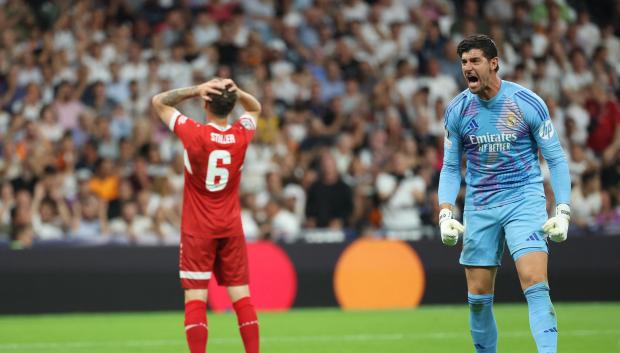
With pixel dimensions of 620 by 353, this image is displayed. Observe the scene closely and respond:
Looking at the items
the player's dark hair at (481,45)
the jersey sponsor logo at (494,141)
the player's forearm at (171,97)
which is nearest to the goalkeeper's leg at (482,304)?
the jersey sponsor logo at (494,141)

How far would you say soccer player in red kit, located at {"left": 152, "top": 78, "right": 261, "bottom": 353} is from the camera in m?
7.45

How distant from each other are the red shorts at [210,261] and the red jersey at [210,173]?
0.06 metres

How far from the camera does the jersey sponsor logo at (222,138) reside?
7535mm

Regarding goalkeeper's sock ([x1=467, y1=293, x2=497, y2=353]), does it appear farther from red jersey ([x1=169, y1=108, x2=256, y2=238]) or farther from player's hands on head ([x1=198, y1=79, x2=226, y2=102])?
player's hands on head ([x1=198, y1=79, x2=226, y2=102])

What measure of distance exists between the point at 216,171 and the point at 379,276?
6617mm

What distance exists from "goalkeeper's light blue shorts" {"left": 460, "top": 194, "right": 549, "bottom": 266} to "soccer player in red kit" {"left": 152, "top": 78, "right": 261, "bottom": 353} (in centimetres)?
171

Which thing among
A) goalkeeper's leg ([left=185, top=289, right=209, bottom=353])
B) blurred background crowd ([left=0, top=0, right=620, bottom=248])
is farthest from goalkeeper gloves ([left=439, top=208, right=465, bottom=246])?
blurred background crowd ([left=0, top=0, right=620, bottom=248])

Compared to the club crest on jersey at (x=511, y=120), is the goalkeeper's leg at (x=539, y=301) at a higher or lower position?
lower

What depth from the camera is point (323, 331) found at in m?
11.2

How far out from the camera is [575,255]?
45.2 feet

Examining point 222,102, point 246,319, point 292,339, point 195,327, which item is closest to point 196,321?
point 195,327

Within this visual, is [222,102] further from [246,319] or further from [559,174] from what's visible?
[559,174]

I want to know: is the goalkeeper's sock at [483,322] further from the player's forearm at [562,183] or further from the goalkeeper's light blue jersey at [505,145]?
the player's forearm at [562,183]

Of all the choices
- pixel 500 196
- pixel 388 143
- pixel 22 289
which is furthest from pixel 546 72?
pixel 500 196
